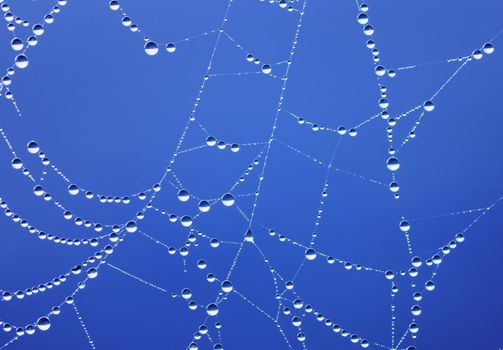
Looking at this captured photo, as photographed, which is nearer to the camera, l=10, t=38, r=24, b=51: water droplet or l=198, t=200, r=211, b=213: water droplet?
l=10, t=38, r=24, b=51: water droplet

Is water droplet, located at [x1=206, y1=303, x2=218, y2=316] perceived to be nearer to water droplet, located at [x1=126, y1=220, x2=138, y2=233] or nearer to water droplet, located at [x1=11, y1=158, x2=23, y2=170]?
water droplet, located at [x1=126, y1=220, x2=138, y2=233]

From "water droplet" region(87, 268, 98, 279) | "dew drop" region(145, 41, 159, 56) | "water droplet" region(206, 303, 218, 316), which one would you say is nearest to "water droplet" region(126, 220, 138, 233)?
"water droplet" region(87, 268, 98, 279)

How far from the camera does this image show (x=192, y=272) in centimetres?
236

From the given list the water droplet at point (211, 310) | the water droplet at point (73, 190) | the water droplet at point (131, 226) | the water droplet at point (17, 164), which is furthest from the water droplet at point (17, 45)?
the water droplet at point (211, 310)

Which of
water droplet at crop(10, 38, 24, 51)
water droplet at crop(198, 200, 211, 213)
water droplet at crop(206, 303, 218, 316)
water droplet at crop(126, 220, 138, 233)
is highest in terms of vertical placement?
water droplet at crop(10, 38, 24, 51)

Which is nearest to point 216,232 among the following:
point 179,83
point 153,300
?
point 153,300

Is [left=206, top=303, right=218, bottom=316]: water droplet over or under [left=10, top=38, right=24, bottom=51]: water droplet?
under

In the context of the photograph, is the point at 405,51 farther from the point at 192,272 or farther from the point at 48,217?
the point at 48,217

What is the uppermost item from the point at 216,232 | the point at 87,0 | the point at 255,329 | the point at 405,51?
the point at 87,0

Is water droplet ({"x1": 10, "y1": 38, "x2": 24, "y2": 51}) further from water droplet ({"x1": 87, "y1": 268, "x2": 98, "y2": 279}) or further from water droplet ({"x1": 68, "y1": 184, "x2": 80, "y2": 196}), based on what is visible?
water droplet ({"x1": 87, "y1": 268, "x2": 98, "y2": 279})

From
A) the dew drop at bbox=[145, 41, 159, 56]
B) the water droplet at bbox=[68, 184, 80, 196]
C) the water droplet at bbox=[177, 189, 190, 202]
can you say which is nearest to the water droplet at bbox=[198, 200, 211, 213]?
the water droplet at bbox=[177, 189, 190, 202]

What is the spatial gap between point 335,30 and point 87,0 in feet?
3.40

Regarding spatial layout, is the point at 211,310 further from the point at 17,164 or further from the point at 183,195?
the point at 17,164

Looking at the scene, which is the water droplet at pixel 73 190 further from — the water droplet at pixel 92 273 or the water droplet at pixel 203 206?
the water droplet at pixel 203 206
